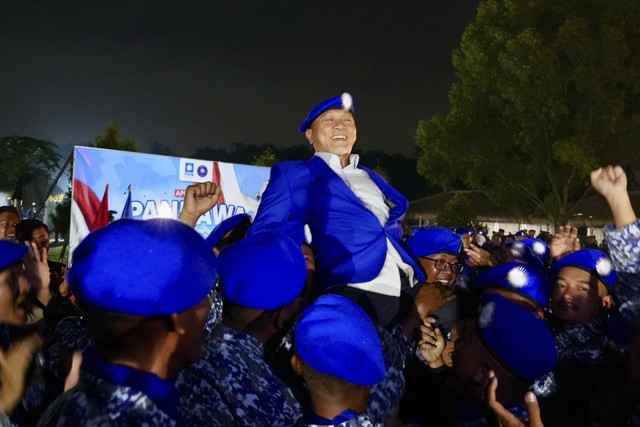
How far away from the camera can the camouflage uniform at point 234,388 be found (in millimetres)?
1514

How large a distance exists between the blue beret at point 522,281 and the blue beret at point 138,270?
207cm

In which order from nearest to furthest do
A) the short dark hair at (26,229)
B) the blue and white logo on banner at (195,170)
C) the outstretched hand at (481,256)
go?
1. the outstretched hand at (481,256)
2. the short dark hair at (26,229)
3. the blue and white logo on banner at (195,170)

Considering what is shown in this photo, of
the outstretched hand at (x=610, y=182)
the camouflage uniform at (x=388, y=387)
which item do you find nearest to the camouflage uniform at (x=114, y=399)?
the camouflage uniform at (x=388, y=387)

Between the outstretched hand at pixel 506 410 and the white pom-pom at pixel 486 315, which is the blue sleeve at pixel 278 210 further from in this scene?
the outstretched hand at pixel 506 410

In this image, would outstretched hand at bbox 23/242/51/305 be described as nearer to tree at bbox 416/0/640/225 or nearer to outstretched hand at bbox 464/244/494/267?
outstretched hand at bbox 464/244/494/267

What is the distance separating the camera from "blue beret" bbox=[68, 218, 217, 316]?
3.86 ft

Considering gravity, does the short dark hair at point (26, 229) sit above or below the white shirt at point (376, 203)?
below

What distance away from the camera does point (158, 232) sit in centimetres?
123

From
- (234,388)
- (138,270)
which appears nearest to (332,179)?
(234,388)

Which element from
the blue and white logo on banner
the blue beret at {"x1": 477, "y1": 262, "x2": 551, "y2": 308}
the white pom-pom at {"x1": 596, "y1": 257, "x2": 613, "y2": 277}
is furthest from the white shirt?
the blue and white logo on banner

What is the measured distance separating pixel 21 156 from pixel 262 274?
48095 millimetres

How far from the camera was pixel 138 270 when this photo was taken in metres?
1.18

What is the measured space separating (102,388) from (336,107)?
7.73 ft

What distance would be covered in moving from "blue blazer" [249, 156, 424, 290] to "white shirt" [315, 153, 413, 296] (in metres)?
0.08
